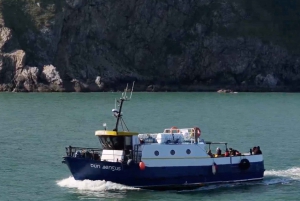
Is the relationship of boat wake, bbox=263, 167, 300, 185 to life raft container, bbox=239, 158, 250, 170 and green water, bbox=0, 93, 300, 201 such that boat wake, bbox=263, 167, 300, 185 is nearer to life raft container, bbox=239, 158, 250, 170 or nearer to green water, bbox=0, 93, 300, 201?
green water, bbox=0, 93, 300, 201

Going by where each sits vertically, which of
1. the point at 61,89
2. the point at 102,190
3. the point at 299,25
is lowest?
the point at 102,190

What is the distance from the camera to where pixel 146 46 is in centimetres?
15912

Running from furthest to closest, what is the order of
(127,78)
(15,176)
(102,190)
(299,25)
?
(299,25) < (127,78) < (15,176) < (102,190)

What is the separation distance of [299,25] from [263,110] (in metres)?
68.0

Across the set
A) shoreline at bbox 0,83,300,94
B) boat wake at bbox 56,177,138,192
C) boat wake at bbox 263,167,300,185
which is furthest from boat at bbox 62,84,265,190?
→ shoreline at bbox 0,83,300,94

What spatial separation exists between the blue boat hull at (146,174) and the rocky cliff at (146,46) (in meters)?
91.9

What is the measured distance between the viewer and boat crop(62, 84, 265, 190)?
47750 millimetres

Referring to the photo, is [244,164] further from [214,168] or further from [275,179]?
[275,179]

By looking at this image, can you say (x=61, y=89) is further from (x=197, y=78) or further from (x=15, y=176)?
(x=15, y=176)

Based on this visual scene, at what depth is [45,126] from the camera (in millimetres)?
84375

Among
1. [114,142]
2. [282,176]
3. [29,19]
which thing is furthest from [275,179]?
[29,19]

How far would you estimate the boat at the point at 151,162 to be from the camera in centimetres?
4775

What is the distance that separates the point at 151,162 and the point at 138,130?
3200 cm

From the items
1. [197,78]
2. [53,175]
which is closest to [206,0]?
[197,78]
